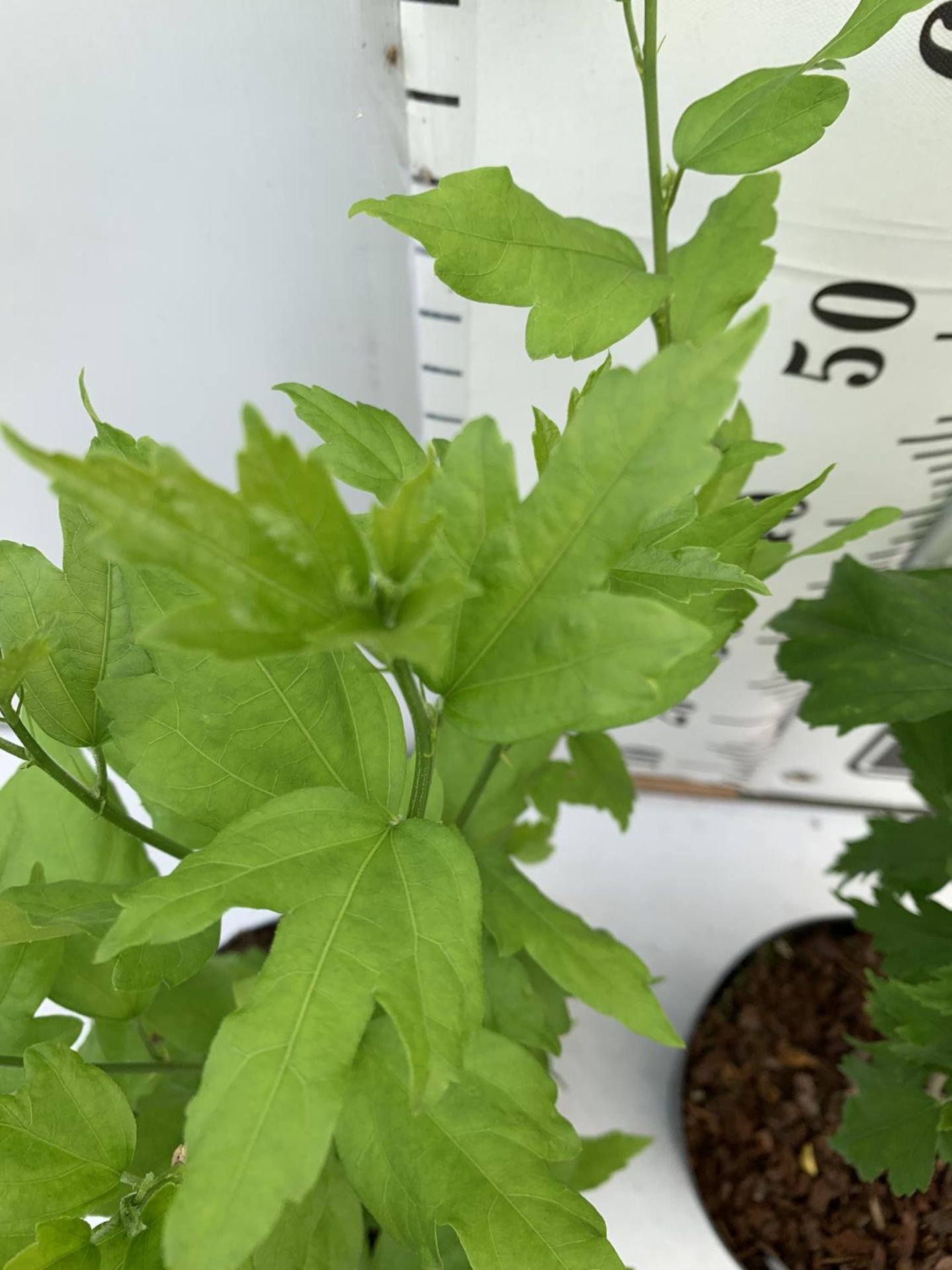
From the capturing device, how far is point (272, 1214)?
10.1 inches

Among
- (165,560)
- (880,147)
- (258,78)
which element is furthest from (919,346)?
(165,560)

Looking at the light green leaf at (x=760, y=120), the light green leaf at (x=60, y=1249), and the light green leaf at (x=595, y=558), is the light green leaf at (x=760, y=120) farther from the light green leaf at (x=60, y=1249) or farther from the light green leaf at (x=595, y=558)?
the light green leaf at (x=60, y=1249)

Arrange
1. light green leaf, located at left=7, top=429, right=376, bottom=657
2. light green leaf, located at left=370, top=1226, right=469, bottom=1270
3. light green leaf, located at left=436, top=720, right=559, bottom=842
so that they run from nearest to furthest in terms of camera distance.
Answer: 1. light green leaf, located at left=7, top=429, right=376, bottom=657
2. light green leaf, located at left=370, top=1226, right=469, bottom=1270
3. light green leaf, located at left=436, top=720, right=559, bottom=842

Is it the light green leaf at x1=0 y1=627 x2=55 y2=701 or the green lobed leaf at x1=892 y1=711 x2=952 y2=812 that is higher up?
the green lobed leaf at x1=892 y1=711 x2=952 y2=812

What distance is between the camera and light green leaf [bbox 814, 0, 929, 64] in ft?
1.18

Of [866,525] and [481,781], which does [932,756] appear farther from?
[481,781]

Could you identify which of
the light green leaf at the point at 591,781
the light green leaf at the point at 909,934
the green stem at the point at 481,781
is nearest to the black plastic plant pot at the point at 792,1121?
the light green leaf at the point at 909,934

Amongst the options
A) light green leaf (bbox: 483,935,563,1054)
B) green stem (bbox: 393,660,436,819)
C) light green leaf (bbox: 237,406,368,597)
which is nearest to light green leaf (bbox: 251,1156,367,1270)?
light green leaf (bbox: 483,935,563,1054)

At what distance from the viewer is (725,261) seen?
0.43 m

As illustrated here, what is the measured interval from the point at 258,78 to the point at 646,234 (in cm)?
24

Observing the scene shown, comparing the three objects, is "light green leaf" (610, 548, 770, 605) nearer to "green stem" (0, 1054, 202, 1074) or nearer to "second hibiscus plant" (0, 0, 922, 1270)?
"second hibiscus plant" (0, 0, 922, 1270)

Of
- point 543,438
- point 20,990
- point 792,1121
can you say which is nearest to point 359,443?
point 543,438

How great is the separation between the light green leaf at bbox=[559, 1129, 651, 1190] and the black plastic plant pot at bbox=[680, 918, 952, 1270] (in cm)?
15

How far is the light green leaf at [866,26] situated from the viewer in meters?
0.36
